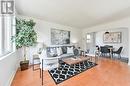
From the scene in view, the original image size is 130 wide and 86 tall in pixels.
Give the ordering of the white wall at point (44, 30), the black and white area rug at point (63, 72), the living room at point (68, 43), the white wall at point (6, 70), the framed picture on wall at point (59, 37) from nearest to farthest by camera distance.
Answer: the white wall at point (6, 70), the living room at point (68, 43), the black and white area rug at point (63, 72), the white wall at point (44, 30), the framed picture on wall at point (59, 37)

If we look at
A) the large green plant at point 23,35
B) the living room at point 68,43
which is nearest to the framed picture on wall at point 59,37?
the living room at point 68,43

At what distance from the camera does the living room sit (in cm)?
309

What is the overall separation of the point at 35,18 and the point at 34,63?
2.34 m

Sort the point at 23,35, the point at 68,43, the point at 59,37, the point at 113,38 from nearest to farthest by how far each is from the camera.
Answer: the point at 23,35
the point at 59,37
the point at 68,43
the point at 113,38

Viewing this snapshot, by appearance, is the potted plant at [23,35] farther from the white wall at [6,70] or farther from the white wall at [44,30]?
the white wall at [44,30]

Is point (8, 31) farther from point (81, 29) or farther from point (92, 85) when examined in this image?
point (81, 29)

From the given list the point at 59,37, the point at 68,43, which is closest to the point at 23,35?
the point at 59,37

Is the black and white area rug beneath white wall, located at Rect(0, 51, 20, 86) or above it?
beneath

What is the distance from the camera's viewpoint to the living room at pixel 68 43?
3.09 metres

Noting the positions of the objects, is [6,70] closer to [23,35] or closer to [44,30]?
[23,35]

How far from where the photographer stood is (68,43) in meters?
7.26

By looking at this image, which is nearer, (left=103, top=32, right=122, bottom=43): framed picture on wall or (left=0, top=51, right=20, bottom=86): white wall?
(left=0, top=51, right=20, bottom=86): white wall

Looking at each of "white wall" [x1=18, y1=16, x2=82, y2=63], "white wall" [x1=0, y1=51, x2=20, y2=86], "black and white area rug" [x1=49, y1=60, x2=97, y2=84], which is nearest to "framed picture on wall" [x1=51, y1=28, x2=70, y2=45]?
"white wall" [x1=18, y1=16, x2=82, y2=63]

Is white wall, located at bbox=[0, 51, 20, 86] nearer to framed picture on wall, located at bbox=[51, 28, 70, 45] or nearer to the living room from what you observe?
the living room
